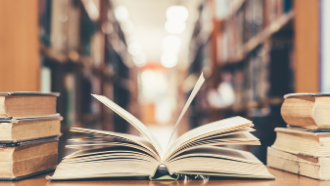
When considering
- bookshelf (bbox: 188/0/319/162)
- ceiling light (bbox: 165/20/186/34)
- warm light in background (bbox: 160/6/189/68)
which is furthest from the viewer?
ceiling light (bbox: 165/20/186/34)

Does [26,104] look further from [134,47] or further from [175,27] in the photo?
[134,47]

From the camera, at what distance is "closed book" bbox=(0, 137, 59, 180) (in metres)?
0.52

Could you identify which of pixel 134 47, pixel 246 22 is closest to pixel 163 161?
pixel 246 22

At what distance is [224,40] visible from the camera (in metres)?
2.77

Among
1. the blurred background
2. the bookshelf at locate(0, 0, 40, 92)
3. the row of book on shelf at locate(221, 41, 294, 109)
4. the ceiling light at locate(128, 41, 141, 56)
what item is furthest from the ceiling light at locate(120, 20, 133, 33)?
the bookshelf at locate(0, 0, 40, 92)

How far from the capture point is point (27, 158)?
0.56 m

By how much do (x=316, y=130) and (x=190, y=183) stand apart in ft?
0.85

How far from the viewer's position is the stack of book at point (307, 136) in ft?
1.70

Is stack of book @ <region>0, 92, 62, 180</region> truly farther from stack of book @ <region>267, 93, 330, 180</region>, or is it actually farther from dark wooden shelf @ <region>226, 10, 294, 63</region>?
dark wooden shelf @ <region>226, 10, 294, 63</region>

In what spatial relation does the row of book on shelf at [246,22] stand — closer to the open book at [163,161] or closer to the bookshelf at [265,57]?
the bookshelf at [265,57]

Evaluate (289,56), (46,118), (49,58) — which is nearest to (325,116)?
(46,118)

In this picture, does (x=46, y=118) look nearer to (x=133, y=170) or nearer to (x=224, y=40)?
(x=133, y=170)

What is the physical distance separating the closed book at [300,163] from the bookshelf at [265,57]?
0.40 feet

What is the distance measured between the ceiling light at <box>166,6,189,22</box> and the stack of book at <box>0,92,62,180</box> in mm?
4630
